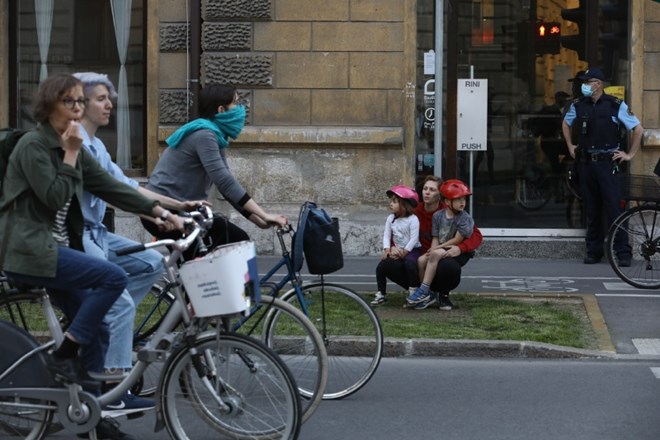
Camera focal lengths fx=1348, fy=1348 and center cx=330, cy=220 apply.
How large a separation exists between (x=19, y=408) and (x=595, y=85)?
859cm

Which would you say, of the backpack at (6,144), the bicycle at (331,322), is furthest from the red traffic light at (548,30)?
the backpack at (6,144)

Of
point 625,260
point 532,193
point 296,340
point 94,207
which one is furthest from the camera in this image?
point 532,193

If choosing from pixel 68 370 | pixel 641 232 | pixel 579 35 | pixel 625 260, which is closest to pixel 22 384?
pixel 68 370

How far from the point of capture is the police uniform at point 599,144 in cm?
1327

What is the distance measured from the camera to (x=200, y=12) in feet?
46.7

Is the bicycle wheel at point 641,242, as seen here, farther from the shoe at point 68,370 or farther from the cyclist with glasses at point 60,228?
the shoe at point 68,370

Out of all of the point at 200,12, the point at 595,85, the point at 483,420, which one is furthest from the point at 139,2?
the point at 483,420

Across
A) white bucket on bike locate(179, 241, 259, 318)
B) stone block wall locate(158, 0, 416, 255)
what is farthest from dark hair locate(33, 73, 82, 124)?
stone block wall locate(158, 0, 416, 255)

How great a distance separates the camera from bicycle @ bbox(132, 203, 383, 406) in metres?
6.79

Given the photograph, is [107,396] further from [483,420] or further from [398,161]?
[398,161]

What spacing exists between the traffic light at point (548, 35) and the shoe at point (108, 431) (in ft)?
30.0

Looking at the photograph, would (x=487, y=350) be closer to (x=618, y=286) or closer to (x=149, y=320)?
(x=149, y=320)

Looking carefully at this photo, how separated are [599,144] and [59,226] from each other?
331 inches

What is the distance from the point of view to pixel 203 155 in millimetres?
7445
